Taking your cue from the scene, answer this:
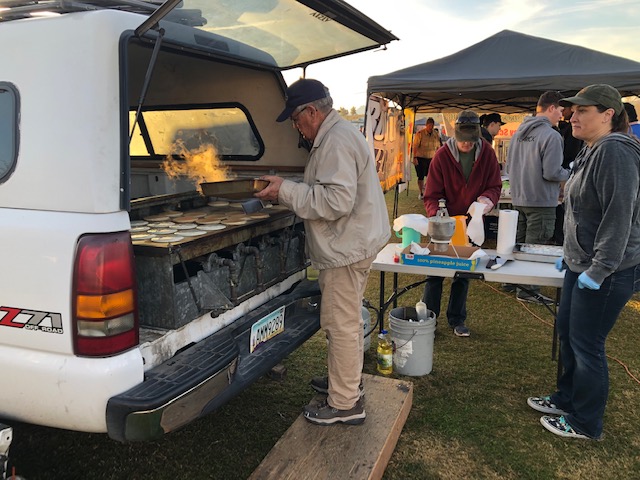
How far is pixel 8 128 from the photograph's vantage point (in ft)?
6.45

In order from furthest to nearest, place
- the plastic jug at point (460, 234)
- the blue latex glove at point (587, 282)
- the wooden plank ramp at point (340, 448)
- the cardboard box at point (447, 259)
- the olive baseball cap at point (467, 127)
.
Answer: the olive baseball cap at point (467, 127), the plastic jug at point (460, 234), the cardboard box at point (447, 259), the blue latex glove at point (587, 282), the wooden plank ramp at point (340, 448)

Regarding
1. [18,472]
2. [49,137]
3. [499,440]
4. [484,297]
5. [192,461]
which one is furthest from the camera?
[484,297]

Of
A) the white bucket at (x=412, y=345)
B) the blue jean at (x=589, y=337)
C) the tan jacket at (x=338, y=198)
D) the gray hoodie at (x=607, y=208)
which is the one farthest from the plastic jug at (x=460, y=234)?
the tan jacket at (x=338, y=198)

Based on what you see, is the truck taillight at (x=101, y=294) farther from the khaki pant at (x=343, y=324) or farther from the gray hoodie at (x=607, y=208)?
the gray hoodie at (x=607, y=208)

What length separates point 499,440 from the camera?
3008 millimetres

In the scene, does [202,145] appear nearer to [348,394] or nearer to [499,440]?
[348,394]

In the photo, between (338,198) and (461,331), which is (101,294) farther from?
(461,331)

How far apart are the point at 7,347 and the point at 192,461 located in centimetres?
126

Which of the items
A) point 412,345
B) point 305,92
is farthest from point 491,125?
point 305,92

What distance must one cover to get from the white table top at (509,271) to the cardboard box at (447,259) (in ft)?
0.10

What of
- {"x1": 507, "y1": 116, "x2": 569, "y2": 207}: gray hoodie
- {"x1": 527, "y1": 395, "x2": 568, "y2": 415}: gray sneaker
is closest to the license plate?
{"x1": 527, "y1": 395, "x2": 568, "y2": 415}: gray sneaker

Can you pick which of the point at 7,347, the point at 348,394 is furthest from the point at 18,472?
the point at 348,394

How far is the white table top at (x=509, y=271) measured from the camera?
3326mm

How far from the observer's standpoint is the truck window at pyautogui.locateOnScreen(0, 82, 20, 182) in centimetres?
A: 193
